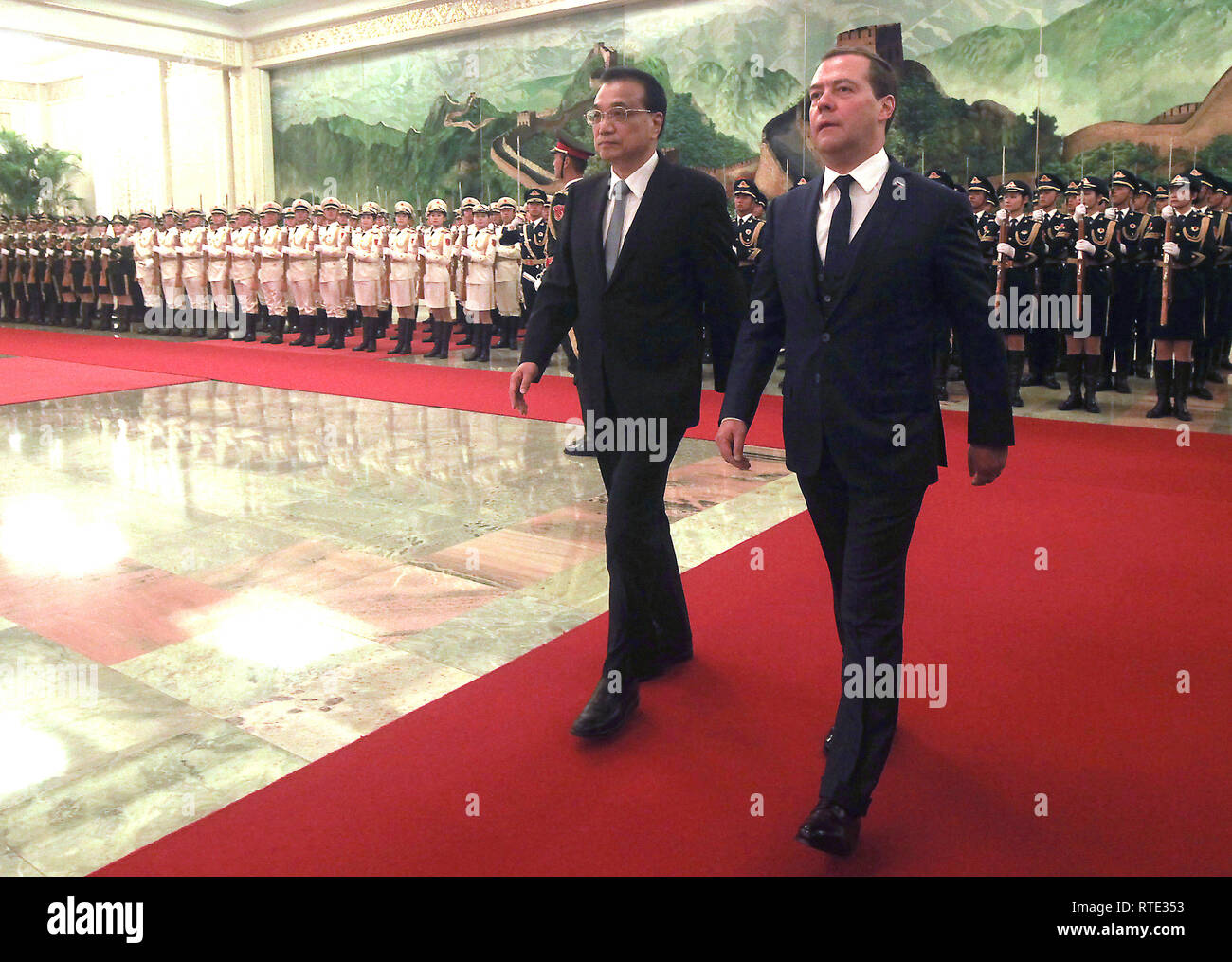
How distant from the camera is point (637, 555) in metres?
2.91

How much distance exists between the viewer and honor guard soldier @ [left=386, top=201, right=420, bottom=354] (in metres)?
12.2

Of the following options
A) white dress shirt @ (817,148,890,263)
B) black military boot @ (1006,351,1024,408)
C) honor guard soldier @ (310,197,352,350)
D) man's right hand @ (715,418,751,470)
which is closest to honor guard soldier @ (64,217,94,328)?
honor guard soldier @ (310,197,352,350)

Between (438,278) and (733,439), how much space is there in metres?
10.0

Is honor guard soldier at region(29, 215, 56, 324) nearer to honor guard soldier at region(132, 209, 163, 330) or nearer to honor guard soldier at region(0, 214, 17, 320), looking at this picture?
honor guard soldier at region(0, 214, 17, 320)

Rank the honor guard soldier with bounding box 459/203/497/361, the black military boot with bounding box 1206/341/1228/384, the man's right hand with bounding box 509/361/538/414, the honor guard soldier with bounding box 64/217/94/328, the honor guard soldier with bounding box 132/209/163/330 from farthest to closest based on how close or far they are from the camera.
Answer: the honor guard soldier with bounding box 64/217/94/328 < the honor guard soldier with bounding box 132/209/163/330 < the honor guard soldier with bounding box 459/203/497/361 < the black military boot with bounding box 1206/341/1228/384 < the man's right hand with bounding box 509/361/538/414

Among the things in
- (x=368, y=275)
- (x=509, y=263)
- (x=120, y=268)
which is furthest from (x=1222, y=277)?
(x=120, y=268)

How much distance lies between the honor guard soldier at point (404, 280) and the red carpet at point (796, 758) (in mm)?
8806

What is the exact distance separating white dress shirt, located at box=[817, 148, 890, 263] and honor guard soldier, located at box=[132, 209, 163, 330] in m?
14.5

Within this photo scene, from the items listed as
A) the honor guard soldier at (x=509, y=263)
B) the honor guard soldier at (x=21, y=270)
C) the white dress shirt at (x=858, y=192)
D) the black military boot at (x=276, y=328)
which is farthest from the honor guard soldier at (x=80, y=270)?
the white dress shirt at (x=858, y=192)

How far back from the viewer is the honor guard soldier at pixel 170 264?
48.5ft

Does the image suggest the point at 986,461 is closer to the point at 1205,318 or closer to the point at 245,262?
the point at 1205,318

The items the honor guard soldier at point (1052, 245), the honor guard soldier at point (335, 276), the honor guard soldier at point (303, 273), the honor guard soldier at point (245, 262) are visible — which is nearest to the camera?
the honor guard soldier at point (1052, 245)

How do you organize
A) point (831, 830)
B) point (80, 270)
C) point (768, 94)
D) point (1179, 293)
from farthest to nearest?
1. point (80, 270)
2. point (768, 94)
3. point (1179, 293)
4. point (831, 830)

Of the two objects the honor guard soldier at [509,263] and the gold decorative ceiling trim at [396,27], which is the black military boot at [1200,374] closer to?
the honor guard soldier at [509,263]
